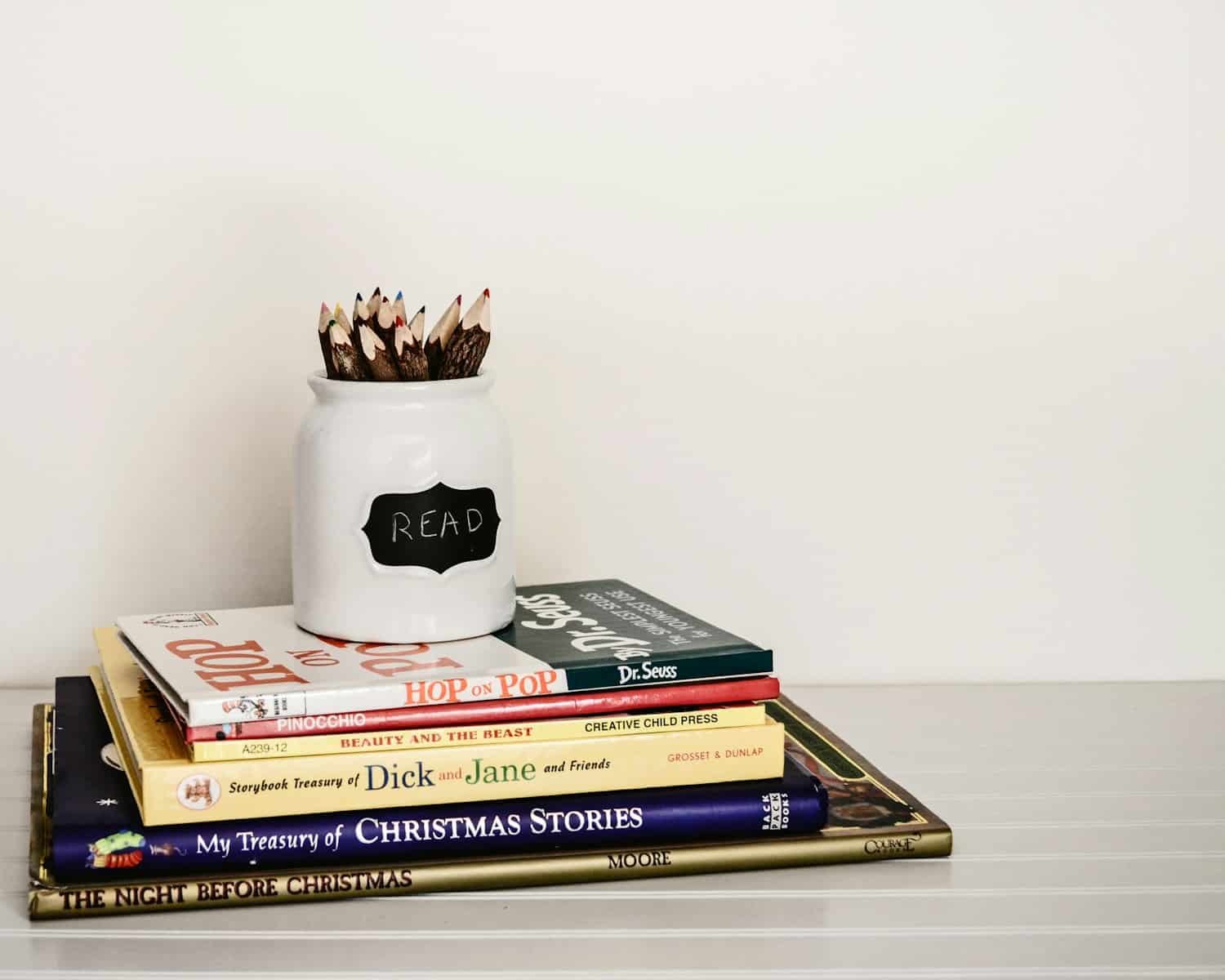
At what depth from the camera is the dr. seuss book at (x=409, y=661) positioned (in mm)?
774

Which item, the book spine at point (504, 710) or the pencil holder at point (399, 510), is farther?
the pencil holder at point (399, 510)

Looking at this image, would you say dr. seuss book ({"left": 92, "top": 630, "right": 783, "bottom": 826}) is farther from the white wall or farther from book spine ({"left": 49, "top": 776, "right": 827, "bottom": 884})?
the white wall

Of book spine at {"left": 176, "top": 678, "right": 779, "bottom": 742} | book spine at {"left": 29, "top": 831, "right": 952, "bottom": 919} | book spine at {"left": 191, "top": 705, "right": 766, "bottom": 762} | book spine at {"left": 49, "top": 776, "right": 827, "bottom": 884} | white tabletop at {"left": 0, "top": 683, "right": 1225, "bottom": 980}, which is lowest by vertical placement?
white tabletop at {"left": 0, "top": 683, "right": 1225, "bottom": 980}

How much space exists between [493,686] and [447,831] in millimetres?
83

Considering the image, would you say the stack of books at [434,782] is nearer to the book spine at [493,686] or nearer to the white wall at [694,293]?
the book spine at [493,686]

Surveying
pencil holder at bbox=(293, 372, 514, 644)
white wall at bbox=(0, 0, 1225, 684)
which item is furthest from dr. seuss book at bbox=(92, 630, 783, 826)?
white wall at bbox=(0, 0, 1225, 684)

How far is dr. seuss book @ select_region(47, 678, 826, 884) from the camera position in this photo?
0.73 m

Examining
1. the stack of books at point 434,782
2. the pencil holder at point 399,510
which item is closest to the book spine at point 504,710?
the stack of books at point 434,782

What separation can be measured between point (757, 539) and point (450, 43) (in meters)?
0.48

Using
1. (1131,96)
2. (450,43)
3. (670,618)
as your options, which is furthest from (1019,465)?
(450,43)

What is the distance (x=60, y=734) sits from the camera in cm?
90

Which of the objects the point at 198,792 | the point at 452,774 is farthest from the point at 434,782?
the point at 198,792

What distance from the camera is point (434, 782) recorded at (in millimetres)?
779

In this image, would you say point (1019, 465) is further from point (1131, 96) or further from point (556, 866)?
point (556, 866)
